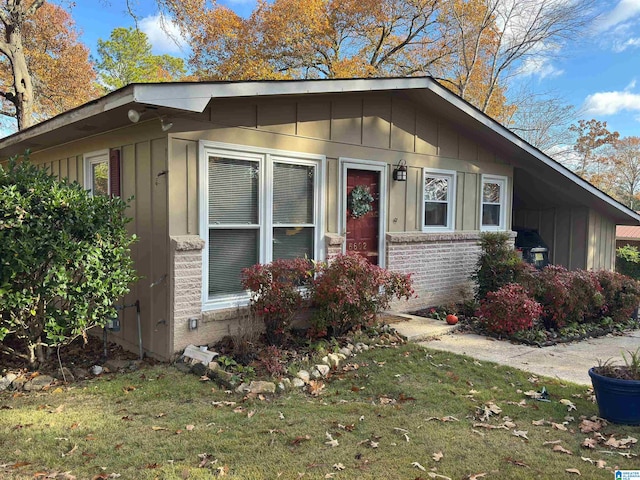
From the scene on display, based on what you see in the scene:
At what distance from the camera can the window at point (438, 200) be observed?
8344 mm

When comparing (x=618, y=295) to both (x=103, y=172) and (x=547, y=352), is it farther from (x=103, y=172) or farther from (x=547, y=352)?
(x=103, y=172)

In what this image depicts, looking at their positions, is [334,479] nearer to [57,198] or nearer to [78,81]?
[57,198]

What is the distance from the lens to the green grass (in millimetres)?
3000

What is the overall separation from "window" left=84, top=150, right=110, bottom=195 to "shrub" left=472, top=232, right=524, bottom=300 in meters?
6.10

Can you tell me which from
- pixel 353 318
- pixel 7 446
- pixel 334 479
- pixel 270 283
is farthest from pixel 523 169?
pixel 7 446

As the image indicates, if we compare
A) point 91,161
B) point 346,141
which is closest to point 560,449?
point 346,141

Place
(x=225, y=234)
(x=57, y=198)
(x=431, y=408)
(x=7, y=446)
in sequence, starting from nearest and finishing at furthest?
(x=7, y=446) < (x=431, y=408) < (x=57, y=198) < (x=225, y=234)

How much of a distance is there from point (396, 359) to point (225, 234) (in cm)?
251

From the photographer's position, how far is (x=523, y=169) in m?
9.87

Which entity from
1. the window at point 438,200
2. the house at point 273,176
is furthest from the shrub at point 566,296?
the window at point 438,200

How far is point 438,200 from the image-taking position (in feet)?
28.1

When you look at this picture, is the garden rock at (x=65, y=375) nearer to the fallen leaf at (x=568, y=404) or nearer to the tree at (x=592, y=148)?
the fallen leaf at (x=568, y=404)

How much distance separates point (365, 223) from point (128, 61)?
2381cm

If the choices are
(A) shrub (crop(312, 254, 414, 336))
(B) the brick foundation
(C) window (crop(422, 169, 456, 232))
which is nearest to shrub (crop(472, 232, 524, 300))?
(B) the brick foundation
